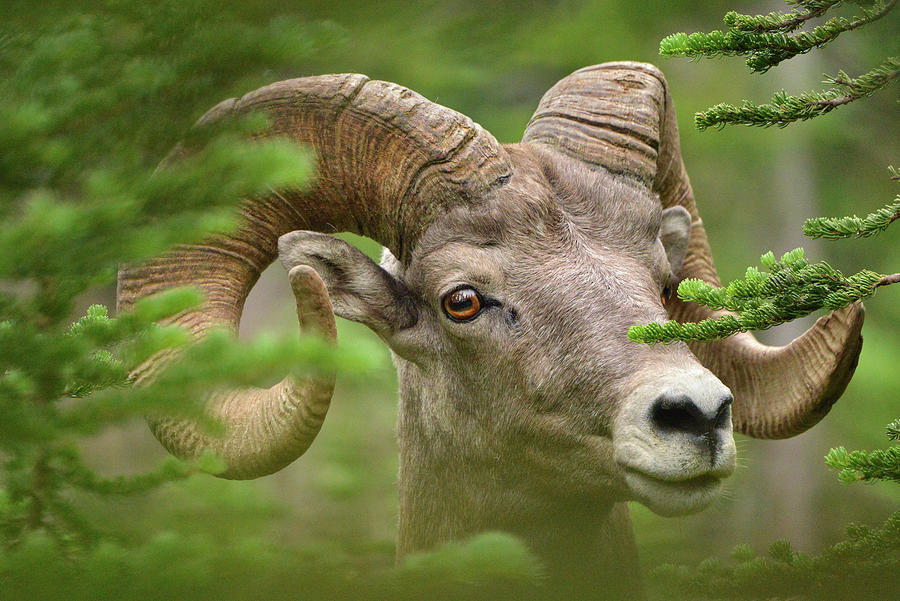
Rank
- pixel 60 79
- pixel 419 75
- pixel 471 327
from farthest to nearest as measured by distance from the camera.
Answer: pixel 419 75 → pixel 471 327 → pixel 60 79

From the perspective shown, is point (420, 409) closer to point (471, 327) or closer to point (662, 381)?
point (471, 327)

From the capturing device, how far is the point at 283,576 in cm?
257

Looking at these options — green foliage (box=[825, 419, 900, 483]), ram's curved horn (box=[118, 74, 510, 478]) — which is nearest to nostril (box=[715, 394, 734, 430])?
green foliage (box=[825, 419, 900, 483])

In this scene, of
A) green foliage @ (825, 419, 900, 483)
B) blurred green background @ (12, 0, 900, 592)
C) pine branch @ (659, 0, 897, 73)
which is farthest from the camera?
blurred green background @ (12, 0, 900, 592)

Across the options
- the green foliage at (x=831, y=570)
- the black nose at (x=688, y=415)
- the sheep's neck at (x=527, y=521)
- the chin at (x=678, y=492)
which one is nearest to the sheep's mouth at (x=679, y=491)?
the chin at (x=678, y=492)

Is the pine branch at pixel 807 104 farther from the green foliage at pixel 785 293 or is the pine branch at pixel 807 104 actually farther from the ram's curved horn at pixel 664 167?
the ram's curved horn at pixel 664 167

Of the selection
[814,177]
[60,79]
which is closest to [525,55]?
[814,177]

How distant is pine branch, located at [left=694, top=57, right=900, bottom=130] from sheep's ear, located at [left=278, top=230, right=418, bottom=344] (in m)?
2.10

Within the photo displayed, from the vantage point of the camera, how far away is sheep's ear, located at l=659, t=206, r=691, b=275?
582 centimetres

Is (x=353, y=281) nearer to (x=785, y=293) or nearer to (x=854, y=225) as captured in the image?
(x=785, y=293)

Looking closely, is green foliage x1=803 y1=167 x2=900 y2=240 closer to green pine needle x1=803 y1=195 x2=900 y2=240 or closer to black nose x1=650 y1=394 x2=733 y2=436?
green pine needle x1=803 y1=195 x2=900 y2=240

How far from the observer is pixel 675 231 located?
19.2 feet

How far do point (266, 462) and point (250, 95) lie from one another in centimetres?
201

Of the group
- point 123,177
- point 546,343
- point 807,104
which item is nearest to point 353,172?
point 546,343
